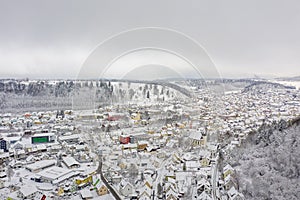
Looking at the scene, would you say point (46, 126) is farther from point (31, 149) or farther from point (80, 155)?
point (80, 155)

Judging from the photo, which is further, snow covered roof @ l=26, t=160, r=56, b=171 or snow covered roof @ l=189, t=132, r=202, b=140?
snow covered roof @ l=26, t=160, r=56, b=171

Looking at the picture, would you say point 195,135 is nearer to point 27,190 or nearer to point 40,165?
point 27,190

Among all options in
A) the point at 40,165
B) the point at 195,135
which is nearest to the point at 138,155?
the point at 195,135

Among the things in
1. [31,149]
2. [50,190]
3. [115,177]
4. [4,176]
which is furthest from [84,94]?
[31,149]

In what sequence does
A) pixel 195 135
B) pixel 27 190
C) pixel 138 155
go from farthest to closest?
pixel 138 155 → pixel 195 135 → pixel 27 190

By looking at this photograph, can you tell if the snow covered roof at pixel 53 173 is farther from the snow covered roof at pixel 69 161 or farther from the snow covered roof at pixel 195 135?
the snow covered roof at pixel 195 135

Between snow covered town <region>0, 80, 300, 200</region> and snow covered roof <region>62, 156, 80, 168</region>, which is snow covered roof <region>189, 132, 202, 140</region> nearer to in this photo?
snow covered town <region>0, 80, 300, 200</region>

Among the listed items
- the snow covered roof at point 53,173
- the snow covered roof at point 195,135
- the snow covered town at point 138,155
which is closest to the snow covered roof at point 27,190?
the snow covered town at point 138,155

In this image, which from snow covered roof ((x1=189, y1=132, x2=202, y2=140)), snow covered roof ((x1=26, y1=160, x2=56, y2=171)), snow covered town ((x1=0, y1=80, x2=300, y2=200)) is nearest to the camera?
snow covered town ((x1=0, y1=80, x2=300, y2=200))

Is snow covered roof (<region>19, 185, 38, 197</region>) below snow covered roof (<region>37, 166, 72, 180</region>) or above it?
above

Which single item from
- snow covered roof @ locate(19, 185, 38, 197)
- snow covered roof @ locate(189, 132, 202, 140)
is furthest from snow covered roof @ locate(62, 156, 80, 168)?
snow covered roof @ locate(189, 132, 202, 140)
